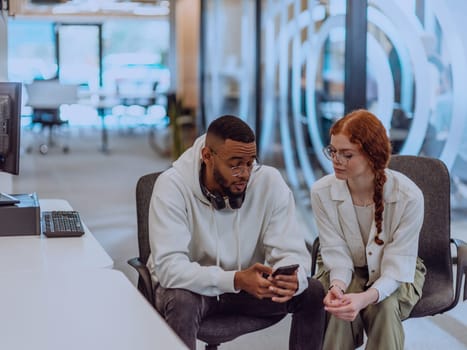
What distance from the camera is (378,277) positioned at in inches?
105

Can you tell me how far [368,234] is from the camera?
2689mm

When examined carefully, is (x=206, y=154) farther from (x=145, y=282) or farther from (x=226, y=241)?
(x=145, y=282)

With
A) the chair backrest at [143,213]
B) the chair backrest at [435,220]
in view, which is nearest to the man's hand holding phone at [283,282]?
the chair backrest at [143,213]

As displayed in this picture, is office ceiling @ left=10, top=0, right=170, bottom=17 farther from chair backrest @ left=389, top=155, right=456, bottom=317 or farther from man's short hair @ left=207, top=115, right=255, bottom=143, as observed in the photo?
man's short hair @ left=207, top=115, right=255, bottom=143

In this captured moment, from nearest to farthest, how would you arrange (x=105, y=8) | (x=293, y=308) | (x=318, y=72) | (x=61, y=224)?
1. (x=293, y=308)
2. (x=61, y=224)
3. (x=318, y=72)
4. (x=105, y=8)

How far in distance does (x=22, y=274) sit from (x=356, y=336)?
1120mm

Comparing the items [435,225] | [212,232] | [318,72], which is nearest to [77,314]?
[212,232]

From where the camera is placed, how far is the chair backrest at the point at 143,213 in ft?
8.82

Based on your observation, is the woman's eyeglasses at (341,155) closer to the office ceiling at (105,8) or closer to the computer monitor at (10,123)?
the computer monitor at (10,123)

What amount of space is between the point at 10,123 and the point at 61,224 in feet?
1.37

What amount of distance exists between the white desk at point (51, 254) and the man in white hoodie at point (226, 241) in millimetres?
198

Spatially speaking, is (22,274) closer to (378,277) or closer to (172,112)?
(378,277)

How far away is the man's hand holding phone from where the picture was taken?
2303 mm

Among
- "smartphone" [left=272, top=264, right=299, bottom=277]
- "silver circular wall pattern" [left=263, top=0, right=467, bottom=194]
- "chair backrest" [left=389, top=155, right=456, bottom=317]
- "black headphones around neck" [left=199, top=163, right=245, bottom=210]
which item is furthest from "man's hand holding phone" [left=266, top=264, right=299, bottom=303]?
"silver circular wall pattern" [left=263, top=0, right=467, bottom=194]
